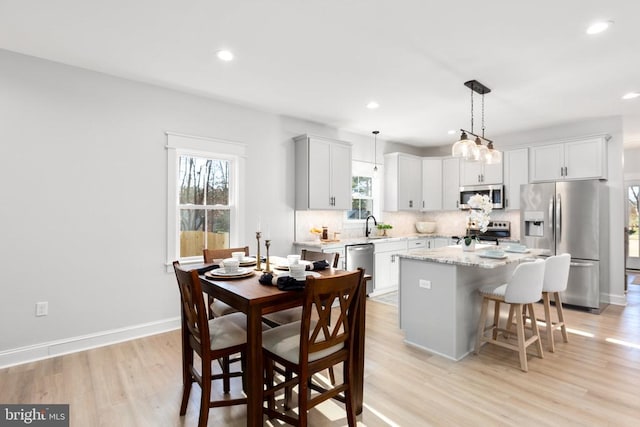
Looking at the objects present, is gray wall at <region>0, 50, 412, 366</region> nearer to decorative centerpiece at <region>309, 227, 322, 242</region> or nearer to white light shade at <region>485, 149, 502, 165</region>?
decorative centerpiece at <region>309, 227, 322, 242</region>

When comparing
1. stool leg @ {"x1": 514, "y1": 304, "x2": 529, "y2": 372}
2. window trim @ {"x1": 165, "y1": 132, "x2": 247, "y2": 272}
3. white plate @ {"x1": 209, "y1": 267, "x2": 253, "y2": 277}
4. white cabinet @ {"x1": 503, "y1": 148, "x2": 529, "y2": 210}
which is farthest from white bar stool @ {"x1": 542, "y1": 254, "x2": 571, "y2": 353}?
Result: window trim @ {"x1": 165, "y1": 132, "x2": 247, "y2": 272}

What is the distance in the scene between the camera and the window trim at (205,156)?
12.4 feet

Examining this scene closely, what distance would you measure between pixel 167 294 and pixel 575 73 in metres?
4.81

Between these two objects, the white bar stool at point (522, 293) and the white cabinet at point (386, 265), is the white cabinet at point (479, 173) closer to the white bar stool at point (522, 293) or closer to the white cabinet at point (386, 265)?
the white cabinet at point (386, 265)

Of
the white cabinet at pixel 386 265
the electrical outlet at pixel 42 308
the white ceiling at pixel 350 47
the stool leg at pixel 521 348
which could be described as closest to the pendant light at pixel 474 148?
the white ceiling at pixel 350 47

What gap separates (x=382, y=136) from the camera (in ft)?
20.0

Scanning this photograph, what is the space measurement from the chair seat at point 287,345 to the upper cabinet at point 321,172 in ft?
9.15

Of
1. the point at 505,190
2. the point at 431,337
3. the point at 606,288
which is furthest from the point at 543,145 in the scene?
the point at 431,337

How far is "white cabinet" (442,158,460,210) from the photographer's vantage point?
641 centimetres

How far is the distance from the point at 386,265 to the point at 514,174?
2605 mm

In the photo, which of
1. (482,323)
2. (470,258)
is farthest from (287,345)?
(482,323)

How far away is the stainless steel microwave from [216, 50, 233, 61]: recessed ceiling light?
4.78 meters

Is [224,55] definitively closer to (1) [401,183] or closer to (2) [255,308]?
(2) [255,308]

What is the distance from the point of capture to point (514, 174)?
18.4ft
